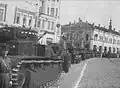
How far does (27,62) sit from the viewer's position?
7992mm

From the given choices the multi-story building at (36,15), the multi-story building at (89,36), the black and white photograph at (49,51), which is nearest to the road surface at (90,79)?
the black and white photograph at (49,51)

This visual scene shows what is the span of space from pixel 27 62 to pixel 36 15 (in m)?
29.7

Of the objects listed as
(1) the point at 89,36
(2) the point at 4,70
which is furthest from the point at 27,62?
(1) the point at 89,36

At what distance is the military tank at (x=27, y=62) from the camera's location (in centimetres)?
749

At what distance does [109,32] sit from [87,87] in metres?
62.6

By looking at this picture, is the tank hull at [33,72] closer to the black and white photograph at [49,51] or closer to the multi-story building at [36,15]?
the black and white photograph at [49,51]

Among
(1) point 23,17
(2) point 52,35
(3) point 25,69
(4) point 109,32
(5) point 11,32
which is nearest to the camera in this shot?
(3) point 25,69

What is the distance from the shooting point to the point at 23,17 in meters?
34.5

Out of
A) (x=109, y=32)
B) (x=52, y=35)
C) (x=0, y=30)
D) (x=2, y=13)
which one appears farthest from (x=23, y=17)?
(x=109, y=32)

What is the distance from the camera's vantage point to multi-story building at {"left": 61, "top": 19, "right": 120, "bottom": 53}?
205 ft

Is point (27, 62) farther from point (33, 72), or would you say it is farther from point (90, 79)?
point (90, 79)

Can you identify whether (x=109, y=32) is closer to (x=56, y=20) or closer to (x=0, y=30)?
(x=56, y=20)

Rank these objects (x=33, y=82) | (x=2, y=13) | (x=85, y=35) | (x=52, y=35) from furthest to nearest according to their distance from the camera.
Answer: (x=85, y=35) < (x=52, y=35) < (x=2, y=13) < (x=33, y=82)

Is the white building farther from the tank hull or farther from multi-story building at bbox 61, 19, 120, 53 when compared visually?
the tank hull
